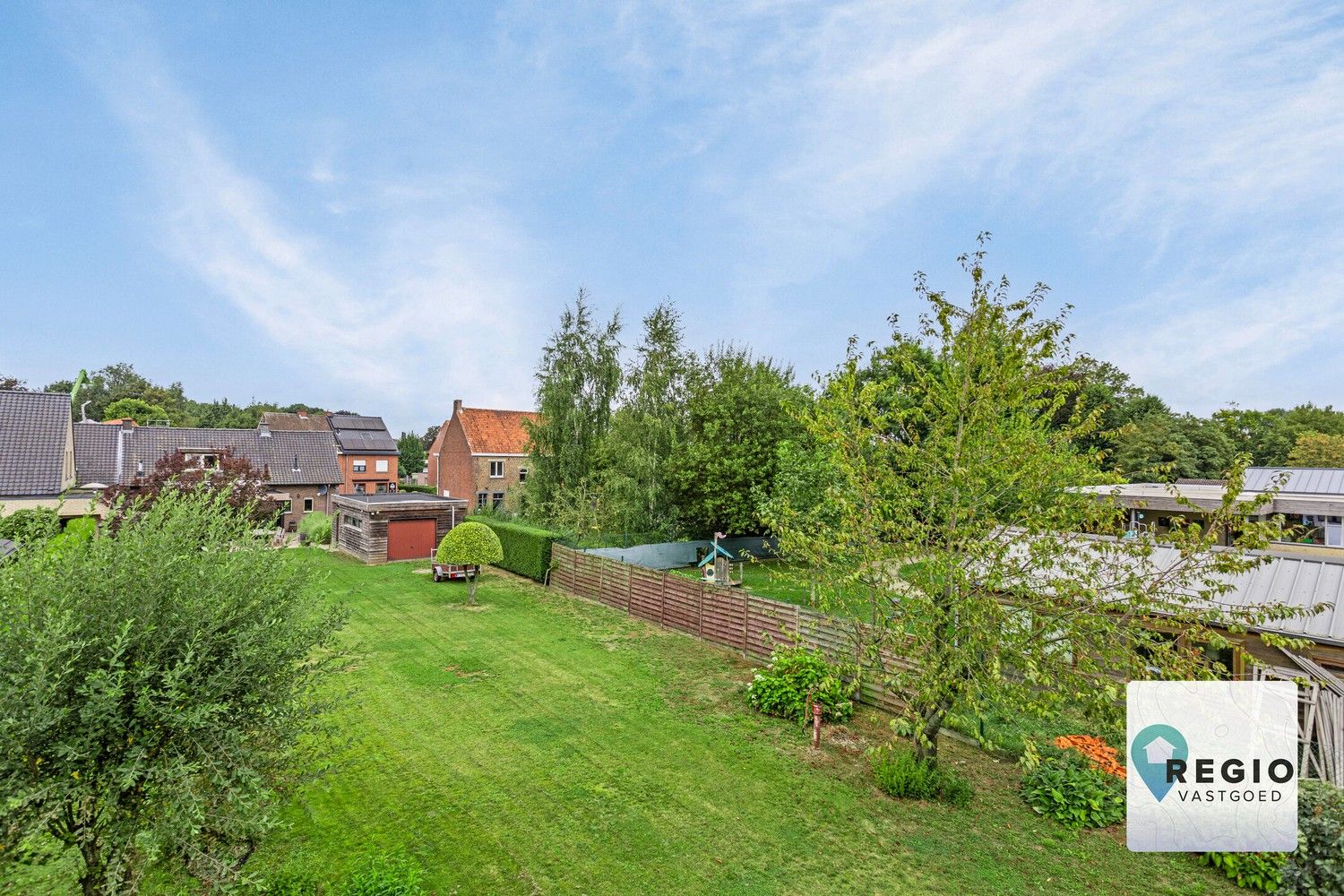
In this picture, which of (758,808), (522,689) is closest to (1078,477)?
(758,808)

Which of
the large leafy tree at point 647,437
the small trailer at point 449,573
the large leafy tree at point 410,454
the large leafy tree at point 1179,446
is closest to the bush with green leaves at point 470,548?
the small trailer at point 449,573

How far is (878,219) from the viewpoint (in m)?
21.4

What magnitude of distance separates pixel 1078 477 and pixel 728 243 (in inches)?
794

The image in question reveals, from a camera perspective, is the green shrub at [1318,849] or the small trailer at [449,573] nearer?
the green shrub at [1318,849]

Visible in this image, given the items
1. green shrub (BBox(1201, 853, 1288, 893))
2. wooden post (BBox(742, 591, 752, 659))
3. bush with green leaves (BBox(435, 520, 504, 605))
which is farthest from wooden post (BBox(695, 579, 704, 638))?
green shrub (BBox(1201, 853, 1288, 893))

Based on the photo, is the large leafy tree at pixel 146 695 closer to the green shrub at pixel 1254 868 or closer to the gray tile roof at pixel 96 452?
the green shrub at pixel 1254 868

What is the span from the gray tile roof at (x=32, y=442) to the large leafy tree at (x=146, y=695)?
2239 centimetres

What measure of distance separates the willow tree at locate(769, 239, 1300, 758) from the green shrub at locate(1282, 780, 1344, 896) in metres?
1.50

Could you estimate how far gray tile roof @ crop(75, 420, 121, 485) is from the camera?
99.8ft

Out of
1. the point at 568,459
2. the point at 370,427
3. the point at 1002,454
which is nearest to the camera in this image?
the point at 1002,454

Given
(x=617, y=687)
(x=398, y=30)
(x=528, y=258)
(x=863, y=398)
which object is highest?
(x=398, y=30)

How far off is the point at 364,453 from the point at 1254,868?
1844 inches

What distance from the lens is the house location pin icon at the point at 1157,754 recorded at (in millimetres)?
6742

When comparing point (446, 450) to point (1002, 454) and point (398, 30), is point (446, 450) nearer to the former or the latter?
point (398, 30)
